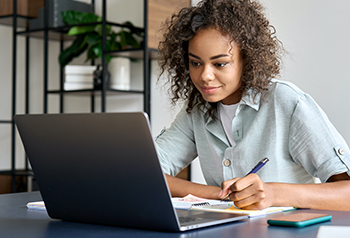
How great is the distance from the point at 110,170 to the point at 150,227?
0.38ft

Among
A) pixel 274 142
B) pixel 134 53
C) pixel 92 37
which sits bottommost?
pixel 274 142

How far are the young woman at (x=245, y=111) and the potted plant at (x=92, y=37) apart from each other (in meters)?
1.54

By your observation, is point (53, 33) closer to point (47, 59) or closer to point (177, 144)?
point (47, 59)

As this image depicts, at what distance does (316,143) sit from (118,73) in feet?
6.42

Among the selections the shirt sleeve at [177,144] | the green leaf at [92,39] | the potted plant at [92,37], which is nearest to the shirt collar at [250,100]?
the shirt sleeve at [177,144]

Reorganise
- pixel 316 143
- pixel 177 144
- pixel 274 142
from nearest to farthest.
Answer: pixel 316 143 < pixel 274 142 < pixel 177 144

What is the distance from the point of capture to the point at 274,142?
1.30 metres

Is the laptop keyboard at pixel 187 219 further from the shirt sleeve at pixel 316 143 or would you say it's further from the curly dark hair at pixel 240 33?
the curly dark hair at pixel 240 33

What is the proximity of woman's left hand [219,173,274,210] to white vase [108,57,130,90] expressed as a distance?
208 centimetres

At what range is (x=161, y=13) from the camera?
2904mm

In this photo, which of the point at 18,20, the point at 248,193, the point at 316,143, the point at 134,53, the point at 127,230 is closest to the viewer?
the point at 127,230

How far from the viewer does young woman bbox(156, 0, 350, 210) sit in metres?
1.21

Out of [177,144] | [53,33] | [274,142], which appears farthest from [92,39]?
[274,142]

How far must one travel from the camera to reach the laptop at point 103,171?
724mm
